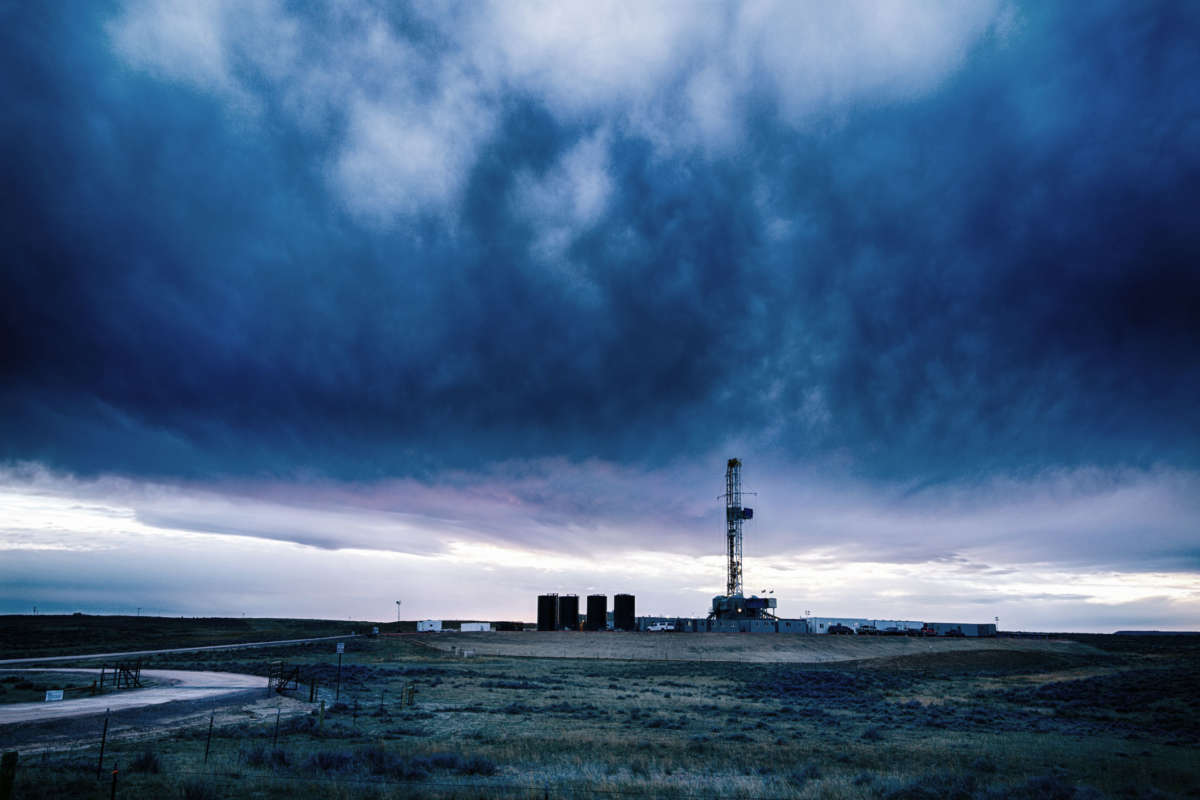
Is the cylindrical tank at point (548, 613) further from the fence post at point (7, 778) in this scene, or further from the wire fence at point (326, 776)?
the fence post at point (7, 778)

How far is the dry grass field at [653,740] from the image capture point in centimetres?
2034

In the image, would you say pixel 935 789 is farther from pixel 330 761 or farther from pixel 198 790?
pixel 198 790

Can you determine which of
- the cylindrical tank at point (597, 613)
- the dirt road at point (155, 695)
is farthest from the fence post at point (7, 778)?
the cylindrical tank at point (597, 613)

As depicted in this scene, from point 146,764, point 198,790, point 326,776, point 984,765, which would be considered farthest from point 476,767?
point 984,765

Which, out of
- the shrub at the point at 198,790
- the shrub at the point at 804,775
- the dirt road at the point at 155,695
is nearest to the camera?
the shrub at the point at 198,790

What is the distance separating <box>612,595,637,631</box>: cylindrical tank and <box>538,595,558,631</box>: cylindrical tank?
31.0 ft

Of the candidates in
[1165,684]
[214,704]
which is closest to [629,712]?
[214,704]

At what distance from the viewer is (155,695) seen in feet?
133

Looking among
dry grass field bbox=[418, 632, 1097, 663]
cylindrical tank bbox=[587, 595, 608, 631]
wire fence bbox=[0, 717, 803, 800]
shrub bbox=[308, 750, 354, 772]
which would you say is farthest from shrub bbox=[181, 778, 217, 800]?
cylindrical tank bbox=[587, 595, 608, 631]

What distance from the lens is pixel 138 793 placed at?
18.1 meters

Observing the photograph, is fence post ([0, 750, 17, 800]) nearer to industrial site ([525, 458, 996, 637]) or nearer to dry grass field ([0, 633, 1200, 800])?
dry grass field ([0, 633, 1200, 800])

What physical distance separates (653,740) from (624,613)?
301 feet

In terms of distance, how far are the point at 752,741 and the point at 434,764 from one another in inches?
528

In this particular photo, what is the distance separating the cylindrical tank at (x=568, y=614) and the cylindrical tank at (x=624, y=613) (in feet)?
20.5
